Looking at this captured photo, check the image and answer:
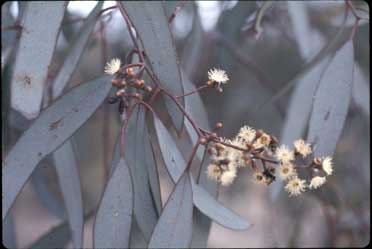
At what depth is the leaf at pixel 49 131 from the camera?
42.5 inches

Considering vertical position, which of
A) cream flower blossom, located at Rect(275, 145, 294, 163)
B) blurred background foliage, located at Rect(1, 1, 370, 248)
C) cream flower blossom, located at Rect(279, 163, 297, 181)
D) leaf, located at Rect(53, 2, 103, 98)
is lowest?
blurred background foliage, located at Rect(1, 1, 370, 248)

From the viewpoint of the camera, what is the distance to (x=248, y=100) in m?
2.86

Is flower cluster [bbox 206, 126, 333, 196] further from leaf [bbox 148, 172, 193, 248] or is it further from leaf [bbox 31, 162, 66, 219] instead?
leaf [bbox 31, 162, 66, 219]

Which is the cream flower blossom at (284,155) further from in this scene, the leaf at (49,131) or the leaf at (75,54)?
the leaf at (75,54)

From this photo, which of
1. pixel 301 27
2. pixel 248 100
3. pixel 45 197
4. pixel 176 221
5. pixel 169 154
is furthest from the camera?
pixel 248 100

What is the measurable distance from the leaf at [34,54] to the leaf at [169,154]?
0.80 ft

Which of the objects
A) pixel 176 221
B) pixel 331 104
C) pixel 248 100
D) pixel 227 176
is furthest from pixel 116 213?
pixel 248 100

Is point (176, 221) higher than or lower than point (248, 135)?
lower

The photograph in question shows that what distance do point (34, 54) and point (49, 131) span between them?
15 cm

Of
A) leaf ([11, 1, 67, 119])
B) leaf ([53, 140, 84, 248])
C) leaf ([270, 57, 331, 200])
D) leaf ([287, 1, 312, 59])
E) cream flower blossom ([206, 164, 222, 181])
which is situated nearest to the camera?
leaf ([11, 1, 67, 119])

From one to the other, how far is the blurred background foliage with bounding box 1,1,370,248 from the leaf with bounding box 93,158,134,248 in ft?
1.98

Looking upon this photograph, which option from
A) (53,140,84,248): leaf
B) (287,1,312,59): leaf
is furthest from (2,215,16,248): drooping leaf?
(287,1,312,59): leaf

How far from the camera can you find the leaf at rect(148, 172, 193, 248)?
1024 mm

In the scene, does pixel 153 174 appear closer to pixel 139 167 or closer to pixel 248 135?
pixel 139 167
